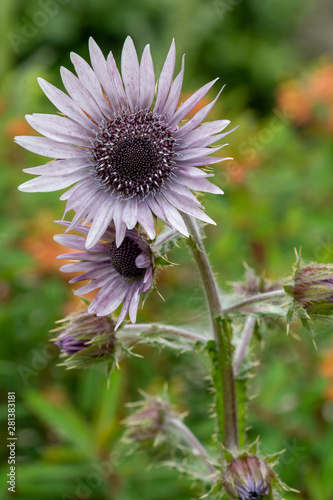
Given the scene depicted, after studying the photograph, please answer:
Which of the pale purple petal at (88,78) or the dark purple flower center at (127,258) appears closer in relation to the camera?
the pale purple petal at (88,78)

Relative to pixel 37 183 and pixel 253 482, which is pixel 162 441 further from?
pixel 37 183

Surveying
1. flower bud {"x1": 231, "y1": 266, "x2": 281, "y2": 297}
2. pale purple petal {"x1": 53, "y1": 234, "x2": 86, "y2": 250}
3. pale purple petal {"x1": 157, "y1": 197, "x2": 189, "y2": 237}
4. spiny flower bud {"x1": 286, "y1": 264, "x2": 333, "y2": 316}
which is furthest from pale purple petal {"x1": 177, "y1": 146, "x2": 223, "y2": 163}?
flower bud {"x1": 231, "y1": 266, "x2": 281, "y2": 297}

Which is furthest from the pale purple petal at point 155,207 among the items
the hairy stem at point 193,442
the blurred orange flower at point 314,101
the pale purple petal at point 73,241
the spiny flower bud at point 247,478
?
the blurred orange flower at point 314,101

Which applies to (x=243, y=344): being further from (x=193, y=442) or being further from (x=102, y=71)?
(x=102, y=71)

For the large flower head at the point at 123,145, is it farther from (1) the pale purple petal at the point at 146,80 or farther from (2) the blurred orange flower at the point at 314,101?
(2) the blurred orange flower at the point at 314,101

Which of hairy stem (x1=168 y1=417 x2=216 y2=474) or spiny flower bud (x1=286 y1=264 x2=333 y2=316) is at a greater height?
spiny flower bud (x1=286 y1=264 x2=333 y2=316)

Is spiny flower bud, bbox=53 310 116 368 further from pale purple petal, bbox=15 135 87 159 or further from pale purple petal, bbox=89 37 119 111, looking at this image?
pale purple petal, bbox=89 37 119 111
